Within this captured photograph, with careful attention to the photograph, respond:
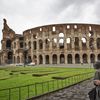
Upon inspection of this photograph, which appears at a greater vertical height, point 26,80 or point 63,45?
point 63,45

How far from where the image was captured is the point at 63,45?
58906mm

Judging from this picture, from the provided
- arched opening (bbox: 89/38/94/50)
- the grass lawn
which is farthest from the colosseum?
the grass lawn

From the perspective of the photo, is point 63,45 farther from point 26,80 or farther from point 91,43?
point 26,80

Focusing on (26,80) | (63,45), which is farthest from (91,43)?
(26,80)

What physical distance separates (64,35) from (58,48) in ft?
11.9

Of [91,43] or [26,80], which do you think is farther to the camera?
[91,43]

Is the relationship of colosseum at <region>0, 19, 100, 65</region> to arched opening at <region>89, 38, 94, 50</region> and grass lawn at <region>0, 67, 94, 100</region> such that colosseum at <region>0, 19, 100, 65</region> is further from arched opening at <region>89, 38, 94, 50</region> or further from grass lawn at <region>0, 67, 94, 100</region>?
grass lawn at <region>0, 67, 94, 100</region>

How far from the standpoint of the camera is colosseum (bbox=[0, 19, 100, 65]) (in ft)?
189

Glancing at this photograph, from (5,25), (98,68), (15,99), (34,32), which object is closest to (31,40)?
(34,32)

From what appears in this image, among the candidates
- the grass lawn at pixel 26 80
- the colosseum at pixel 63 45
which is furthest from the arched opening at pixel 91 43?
the grass lawn at pixel 26 80

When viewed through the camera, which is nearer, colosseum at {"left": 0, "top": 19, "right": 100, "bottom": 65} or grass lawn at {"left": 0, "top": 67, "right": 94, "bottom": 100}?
grass lawn at {"left": 0, "top": 67, "right": 94, "bottom": 100}

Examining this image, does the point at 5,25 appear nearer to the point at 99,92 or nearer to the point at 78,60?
the point at 78,60

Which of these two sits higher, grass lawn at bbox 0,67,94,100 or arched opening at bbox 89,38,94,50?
arched opening at bbox 89,38,94,50

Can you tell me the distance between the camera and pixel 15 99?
1018 centimetres
